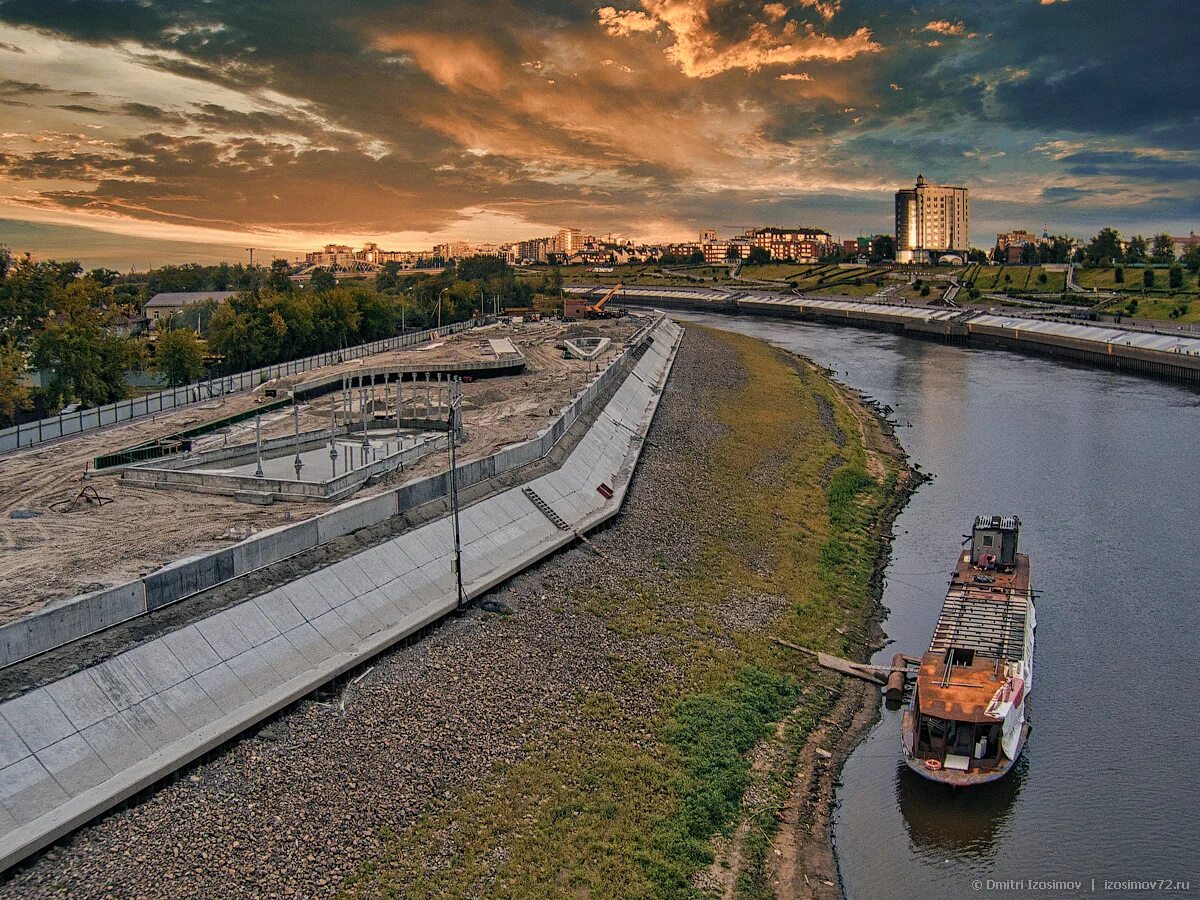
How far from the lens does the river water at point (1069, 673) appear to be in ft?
84.9

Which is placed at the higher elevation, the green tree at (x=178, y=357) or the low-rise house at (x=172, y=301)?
the low-rise house at (x=172, y=301)

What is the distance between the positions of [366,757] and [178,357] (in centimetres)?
6152

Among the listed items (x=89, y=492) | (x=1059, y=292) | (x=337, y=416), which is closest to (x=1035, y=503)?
(x=337, y=416)

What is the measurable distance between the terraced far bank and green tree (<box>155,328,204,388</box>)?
1653 inches

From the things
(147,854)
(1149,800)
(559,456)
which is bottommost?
(1149,800)

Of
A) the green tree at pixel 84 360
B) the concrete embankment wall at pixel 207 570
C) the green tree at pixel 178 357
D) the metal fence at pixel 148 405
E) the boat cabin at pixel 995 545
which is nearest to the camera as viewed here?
the concrete embankment wall at pixel 207 570

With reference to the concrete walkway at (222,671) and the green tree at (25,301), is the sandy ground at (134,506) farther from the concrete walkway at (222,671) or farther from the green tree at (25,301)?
the green tree at (25,301)

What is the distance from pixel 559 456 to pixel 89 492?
2073 centimetres

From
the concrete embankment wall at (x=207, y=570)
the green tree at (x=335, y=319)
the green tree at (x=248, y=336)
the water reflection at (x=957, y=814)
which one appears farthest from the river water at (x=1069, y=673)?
the green tree at (x=335, y=319)

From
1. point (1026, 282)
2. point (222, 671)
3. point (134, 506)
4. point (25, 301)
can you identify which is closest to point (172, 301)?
point (25, 301)

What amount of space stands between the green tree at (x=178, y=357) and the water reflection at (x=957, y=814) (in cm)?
6581

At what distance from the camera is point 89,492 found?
41281mm

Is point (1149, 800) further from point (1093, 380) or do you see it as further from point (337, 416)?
point (1093, 380)

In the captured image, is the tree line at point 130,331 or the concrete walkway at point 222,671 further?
the tree line at point 130,331
